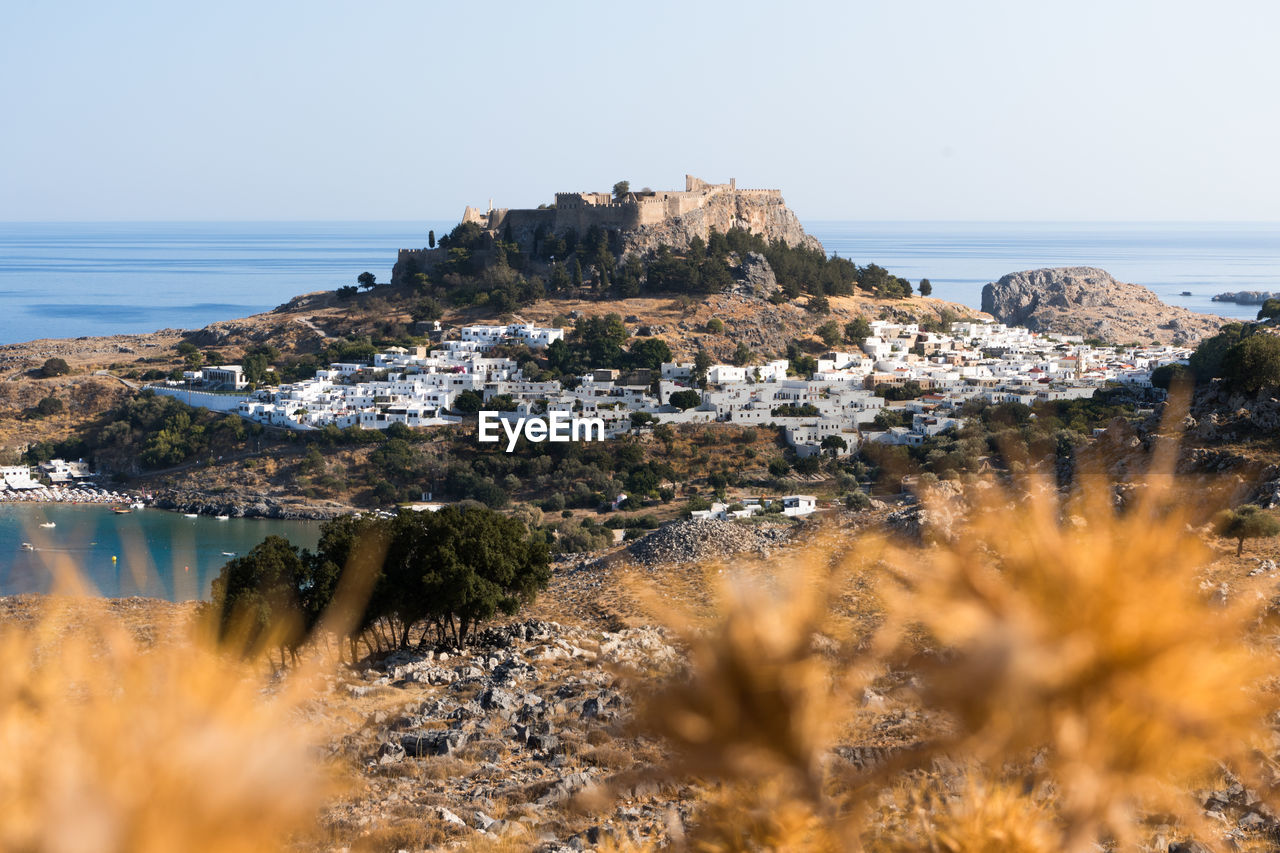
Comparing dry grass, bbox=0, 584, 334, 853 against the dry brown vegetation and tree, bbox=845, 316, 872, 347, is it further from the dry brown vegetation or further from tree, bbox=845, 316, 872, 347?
tree, bbox=845, 316, 872, 347

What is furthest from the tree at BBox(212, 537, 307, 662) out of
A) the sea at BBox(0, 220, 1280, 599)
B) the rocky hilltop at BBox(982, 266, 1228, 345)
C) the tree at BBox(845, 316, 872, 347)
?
the rocky hilltop at BBox(982, 266, 1228, 345)

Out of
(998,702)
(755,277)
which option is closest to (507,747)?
(998,702)

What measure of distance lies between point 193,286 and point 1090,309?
59563 mm

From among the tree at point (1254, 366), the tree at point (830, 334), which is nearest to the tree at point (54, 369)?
the tree at point (830, 334)

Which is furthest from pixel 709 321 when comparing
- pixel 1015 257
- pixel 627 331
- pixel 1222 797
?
pixel 1015 257

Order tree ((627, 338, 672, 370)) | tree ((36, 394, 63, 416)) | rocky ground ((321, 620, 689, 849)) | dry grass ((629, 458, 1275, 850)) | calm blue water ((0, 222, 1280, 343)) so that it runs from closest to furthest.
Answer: dry grass ((629, 458, 1275, 850))
rocky ground ((321, 620, 689, 849))
tree ((627, 338, 672, 370))
tree ((36, 394, 63, 416))
calm blue water ((0, 222, 1280, 343))

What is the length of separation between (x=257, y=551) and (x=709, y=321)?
2345 cm

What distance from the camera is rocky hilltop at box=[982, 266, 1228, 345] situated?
161 ft

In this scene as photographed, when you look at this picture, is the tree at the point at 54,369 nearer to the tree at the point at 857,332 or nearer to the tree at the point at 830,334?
the tree at the point at 830,334

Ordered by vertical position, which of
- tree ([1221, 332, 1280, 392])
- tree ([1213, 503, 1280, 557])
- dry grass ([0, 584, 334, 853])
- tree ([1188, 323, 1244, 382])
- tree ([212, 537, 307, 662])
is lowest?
tree ([212, 537, 307, 662])

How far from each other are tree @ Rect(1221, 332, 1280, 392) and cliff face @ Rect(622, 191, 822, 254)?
23.2 metres

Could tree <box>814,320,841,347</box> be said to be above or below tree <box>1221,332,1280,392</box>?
below

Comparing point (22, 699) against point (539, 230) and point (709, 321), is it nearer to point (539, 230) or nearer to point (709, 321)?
point (709, 321)

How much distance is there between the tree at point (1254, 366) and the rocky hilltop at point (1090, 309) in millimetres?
33484
